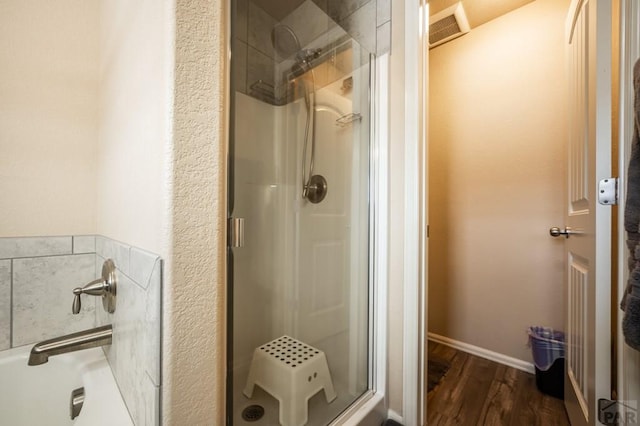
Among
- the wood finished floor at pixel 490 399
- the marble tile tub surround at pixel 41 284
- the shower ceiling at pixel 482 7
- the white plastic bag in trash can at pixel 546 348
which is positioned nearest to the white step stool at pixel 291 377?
the wood finished floor at pixel 490 399

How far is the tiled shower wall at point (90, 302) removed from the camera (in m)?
0.48

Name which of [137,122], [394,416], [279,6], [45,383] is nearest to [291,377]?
[394,416]

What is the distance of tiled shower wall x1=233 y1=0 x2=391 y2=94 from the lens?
1.01 meters

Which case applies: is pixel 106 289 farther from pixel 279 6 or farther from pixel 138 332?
pixel 279 6

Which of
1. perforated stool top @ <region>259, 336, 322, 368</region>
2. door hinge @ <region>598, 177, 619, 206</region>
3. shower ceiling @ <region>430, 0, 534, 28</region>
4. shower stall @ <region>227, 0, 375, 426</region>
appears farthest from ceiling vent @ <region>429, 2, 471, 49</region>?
perforated stool top @ <region>259, 336, 322, 368</region>

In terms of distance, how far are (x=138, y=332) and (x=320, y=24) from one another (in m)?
1.43

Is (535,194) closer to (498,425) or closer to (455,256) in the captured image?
(455,256)

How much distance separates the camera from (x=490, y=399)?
1.28 meters

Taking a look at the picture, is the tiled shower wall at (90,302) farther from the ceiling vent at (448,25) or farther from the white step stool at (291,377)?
the ceiling vent at (448,25)

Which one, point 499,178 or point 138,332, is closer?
point 138,332

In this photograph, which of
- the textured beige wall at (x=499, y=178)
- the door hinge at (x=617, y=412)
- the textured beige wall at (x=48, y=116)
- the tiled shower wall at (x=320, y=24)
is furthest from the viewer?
the textured beige wall at (x=499, y=178)

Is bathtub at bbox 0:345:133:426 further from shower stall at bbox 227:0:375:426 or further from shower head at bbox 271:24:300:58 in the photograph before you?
shower head at bbox 271:24:300:58

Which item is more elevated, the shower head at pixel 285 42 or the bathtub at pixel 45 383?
the shower head at pixel 285 42

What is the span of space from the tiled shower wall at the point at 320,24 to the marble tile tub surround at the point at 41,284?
954 millimetres
